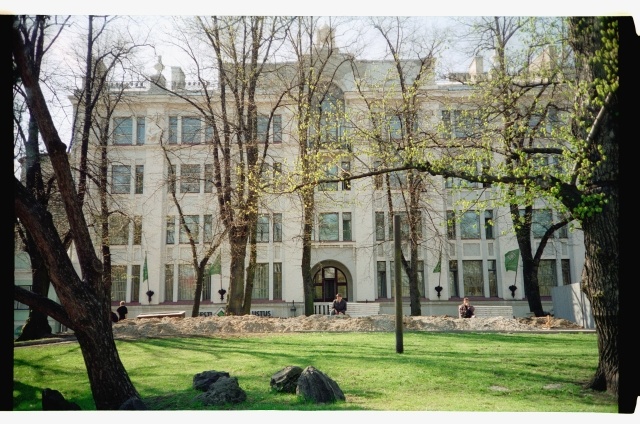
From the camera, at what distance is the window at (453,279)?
29.3ft

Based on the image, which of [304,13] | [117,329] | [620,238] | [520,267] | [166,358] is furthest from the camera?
[520,267]

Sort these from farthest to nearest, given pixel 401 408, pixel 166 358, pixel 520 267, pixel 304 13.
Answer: pixel 520 267
pixel 304 13
pixel 166 358
pixel 401 408

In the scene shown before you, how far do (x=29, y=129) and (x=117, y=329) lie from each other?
10.1 feet

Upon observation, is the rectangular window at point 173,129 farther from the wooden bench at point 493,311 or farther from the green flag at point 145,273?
the wooden bench at point 493,311

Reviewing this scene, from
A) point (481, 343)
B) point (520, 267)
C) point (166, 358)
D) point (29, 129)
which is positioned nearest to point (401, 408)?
point (481, 343)

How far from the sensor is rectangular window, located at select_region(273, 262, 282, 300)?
43.0 ft

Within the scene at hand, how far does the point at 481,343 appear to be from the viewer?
7.54 m

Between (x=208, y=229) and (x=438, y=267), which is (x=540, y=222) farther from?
(x=208, y=229)

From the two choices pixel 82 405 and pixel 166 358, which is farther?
pixel 166 358

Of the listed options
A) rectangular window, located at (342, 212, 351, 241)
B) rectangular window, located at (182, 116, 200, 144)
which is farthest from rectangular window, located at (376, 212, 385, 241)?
rectangular window, located at (182, 116, 200, 144)

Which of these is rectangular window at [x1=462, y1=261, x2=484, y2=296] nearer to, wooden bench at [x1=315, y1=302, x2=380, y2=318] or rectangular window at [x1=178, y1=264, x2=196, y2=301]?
wooden bench at [x1=315, y1=302, x2=380, y2=318]

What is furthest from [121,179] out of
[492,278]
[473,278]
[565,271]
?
[565,271]

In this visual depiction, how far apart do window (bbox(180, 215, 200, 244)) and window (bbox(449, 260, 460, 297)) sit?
472 centimetres

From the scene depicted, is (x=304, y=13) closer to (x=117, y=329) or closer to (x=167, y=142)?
(x=167, y=142)
